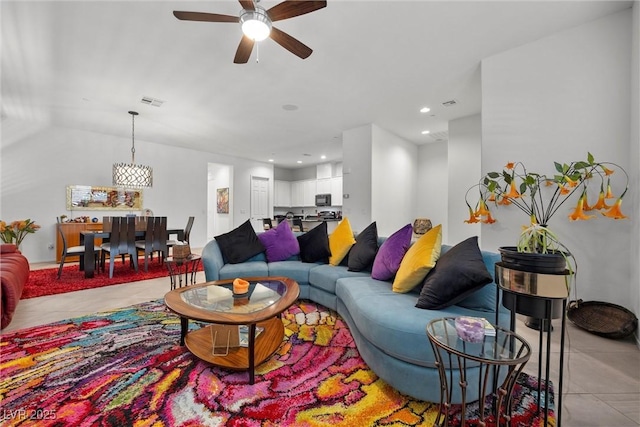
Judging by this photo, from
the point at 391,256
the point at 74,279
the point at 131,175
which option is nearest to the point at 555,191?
the point at 391,256

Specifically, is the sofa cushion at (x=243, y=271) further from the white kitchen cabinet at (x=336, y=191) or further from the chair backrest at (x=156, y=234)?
the white kitchen cabinet at (x=336, y=191)

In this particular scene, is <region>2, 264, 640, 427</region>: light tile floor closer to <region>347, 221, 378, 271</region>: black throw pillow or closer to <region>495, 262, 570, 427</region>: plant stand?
<region>495, 262, 570, 427</region>: plant stand

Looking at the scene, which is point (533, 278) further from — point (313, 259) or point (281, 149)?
point (281, 149)

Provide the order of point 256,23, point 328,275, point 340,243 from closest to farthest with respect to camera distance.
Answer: point 256,23 → point 328,275 → point 340,243

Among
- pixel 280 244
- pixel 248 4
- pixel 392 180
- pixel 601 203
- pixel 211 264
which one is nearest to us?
pixel 248 4

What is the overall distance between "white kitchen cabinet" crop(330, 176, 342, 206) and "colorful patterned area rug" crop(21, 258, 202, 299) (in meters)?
4.93

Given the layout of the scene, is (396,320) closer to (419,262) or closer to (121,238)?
(419,262)

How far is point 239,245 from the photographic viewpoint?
312 cm

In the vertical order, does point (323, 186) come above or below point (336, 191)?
above

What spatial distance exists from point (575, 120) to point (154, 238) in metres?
5.61

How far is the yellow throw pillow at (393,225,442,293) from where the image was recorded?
182 cm

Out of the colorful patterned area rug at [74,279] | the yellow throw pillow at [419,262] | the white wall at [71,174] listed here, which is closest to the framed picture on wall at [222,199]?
the white wall at [71,174]

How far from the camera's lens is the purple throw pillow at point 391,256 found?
7.31ft

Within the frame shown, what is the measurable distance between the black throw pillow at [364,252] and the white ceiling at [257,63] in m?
2.02
